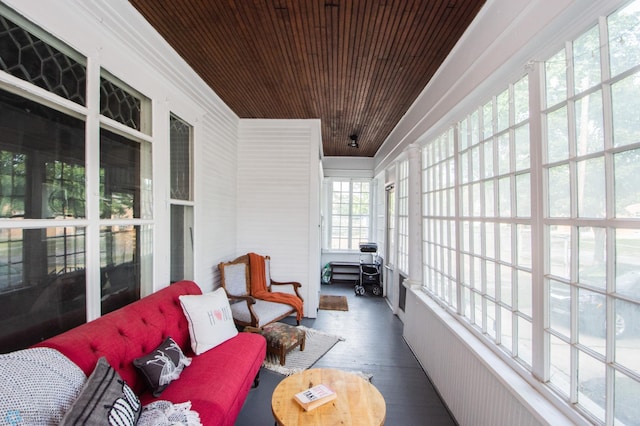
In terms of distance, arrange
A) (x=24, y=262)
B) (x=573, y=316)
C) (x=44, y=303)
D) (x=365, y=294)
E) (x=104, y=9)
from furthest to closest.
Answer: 1. (x=365, y=294)
2. (x=104, y=9)
3. (x=44, y=303)
4. (x=24, y=262)
5. (x=573, y=316)

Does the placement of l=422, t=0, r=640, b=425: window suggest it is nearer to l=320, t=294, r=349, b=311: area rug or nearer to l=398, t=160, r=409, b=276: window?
l=398, t=160, r=409, b=276: window

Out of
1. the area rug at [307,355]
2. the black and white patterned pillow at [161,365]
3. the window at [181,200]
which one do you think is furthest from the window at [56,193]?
the area rug at [307,355]

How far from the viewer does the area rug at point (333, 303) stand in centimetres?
501

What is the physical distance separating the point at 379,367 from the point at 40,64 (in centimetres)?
352

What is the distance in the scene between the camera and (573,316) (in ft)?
Result: 4.26

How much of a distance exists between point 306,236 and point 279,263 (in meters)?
0.61

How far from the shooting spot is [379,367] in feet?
9.87

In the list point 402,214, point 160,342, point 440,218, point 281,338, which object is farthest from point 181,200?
point 402,214

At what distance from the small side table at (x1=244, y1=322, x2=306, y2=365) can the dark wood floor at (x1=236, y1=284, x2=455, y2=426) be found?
0.21 metres

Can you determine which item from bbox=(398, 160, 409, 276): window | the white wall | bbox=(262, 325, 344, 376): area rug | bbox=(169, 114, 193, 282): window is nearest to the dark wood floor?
bbox=(262, 325, 344, 376): area rug

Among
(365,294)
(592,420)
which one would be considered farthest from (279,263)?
(592,420)

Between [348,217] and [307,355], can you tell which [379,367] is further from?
[348,217]

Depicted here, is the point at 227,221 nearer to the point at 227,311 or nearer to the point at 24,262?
the point at 227,311

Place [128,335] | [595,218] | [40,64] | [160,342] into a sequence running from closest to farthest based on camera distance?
1. [595,218]
2. [40,64]
3. [128,335]
4. [160,342]
